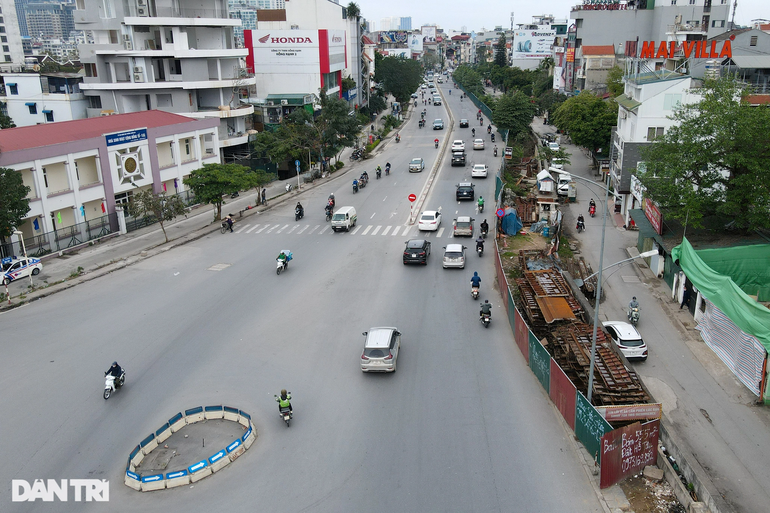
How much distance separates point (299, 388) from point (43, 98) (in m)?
56.4

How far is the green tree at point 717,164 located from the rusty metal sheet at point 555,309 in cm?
859

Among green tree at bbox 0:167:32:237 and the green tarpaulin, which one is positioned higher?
green tree at bbox 0:167:32:237

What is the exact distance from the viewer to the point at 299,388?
21.4 metres

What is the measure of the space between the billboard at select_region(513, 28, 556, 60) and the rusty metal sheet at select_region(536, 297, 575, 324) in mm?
165481

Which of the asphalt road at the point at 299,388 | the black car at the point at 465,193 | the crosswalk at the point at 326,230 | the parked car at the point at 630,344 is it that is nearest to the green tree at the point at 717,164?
the parked car at the point at 630,344

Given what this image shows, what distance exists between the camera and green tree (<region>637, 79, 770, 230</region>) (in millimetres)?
27922

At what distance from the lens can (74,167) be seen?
3997cm

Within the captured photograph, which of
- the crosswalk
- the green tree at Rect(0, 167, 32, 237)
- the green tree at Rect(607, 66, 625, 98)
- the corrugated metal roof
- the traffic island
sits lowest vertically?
the crosswalk

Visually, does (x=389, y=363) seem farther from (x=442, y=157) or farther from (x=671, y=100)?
(x=442, y=157)

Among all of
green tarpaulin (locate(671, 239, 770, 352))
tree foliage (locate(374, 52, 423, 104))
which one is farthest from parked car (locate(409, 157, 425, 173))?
tree foliage (locate(374, 52, 423, 104))

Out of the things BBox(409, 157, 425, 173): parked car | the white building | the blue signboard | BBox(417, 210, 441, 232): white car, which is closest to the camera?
BBox(417, 210, 441, 232): white car

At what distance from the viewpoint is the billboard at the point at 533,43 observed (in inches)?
6934

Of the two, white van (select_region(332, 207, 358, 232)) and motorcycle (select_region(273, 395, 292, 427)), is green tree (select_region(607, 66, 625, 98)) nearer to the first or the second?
white van (select_region(332, 207, 358, 232))

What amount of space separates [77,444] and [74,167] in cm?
2717
